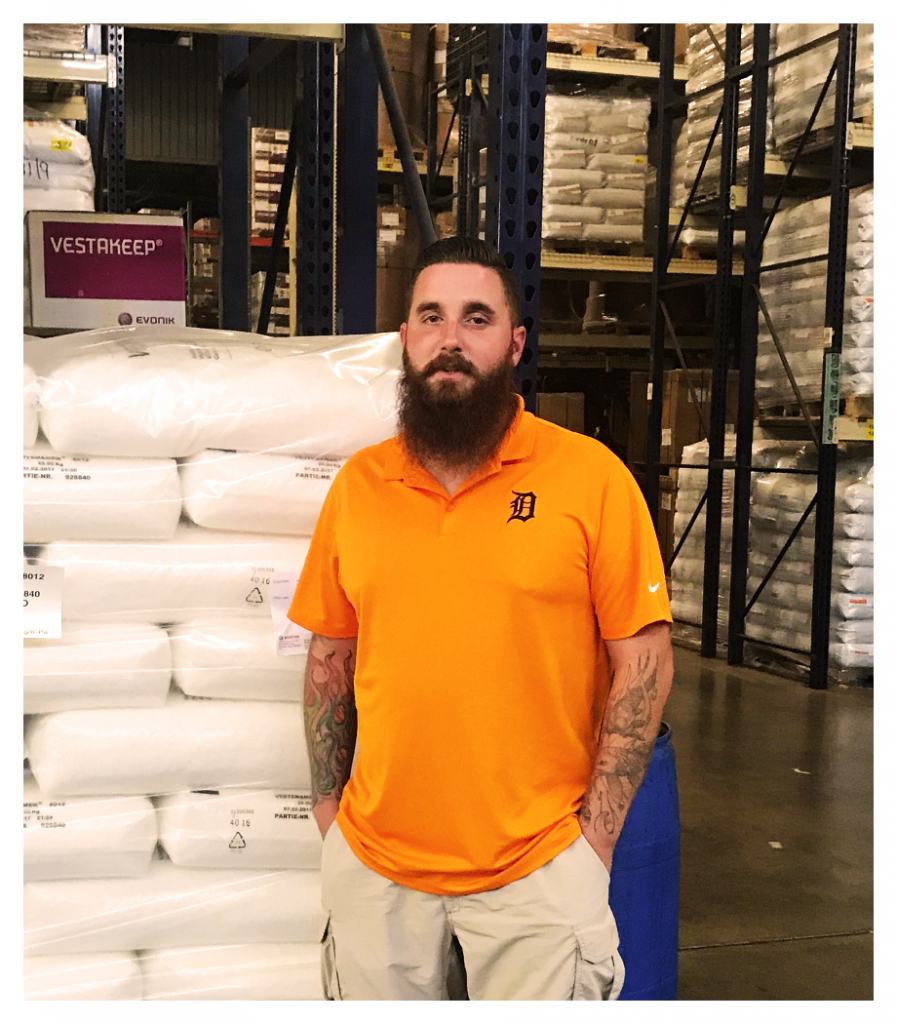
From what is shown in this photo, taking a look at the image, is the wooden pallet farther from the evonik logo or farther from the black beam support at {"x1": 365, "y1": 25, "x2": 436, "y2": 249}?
the evonik logo

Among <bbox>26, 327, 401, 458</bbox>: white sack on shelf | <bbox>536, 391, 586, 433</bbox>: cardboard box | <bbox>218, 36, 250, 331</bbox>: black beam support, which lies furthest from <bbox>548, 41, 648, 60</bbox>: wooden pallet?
<bbox>26, 327, 401, 458</bbox>: white sack on shelf

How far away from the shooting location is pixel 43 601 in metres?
2.32

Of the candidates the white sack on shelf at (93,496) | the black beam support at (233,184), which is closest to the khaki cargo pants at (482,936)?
the white sack on shelf at (93,496)

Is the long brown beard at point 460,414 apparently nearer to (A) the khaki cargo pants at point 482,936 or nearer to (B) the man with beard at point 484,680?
(B) the man with beard at point 484,680

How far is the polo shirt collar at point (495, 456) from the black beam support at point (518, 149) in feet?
1.79

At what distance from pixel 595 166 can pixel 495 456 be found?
7.38 meters

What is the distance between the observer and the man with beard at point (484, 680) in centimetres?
201

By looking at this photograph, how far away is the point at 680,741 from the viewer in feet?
20.4

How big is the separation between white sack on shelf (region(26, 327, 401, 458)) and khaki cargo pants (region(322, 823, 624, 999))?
0.86m

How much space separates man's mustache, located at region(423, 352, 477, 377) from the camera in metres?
2.10
